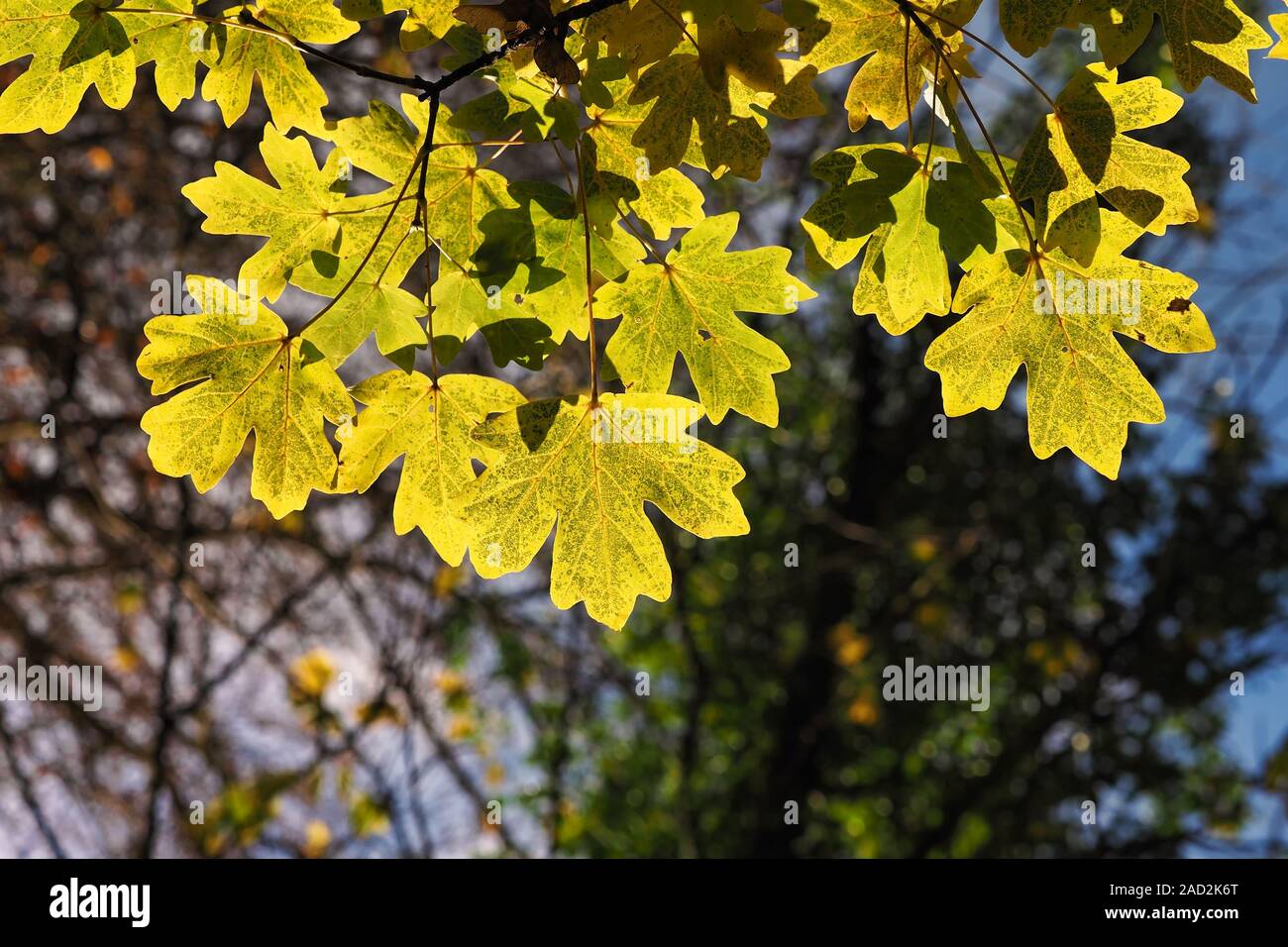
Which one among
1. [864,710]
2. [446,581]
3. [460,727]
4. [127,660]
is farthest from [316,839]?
[864,710]

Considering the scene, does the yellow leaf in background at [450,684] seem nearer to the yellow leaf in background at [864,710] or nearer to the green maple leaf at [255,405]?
the yellow leaf in background at [864,710]

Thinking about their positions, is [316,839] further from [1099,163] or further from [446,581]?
[1099,163]

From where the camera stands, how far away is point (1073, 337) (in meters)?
1.13

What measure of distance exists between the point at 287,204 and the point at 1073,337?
86 cm

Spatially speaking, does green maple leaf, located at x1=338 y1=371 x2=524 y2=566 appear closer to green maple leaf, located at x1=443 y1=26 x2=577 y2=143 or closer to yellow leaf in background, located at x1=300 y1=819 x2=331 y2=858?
green maple leaf, located at x1=443 y1=26 x2=577 y2=143

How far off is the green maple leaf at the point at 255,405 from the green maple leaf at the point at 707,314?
0.32 m

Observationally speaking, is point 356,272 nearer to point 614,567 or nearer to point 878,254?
point 614,567

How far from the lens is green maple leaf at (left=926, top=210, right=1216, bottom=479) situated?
1110mm

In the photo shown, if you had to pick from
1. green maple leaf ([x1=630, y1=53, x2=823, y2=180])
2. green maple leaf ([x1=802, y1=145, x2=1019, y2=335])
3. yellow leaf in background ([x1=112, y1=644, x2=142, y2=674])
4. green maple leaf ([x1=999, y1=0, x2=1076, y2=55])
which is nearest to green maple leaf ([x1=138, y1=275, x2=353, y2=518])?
green maple leaf ([x1=630, y1=53, x2=823, y2=180])

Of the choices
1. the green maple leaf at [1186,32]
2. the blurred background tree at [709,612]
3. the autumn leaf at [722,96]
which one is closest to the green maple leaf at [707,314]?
the autumn leaf at [722,96]

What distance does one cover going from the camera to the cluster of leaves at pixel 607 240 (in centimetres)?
105

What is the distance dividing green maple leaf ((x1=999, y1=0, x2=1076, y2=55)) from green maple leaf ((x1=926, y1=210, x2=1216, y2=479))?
→ 0.63 feet
